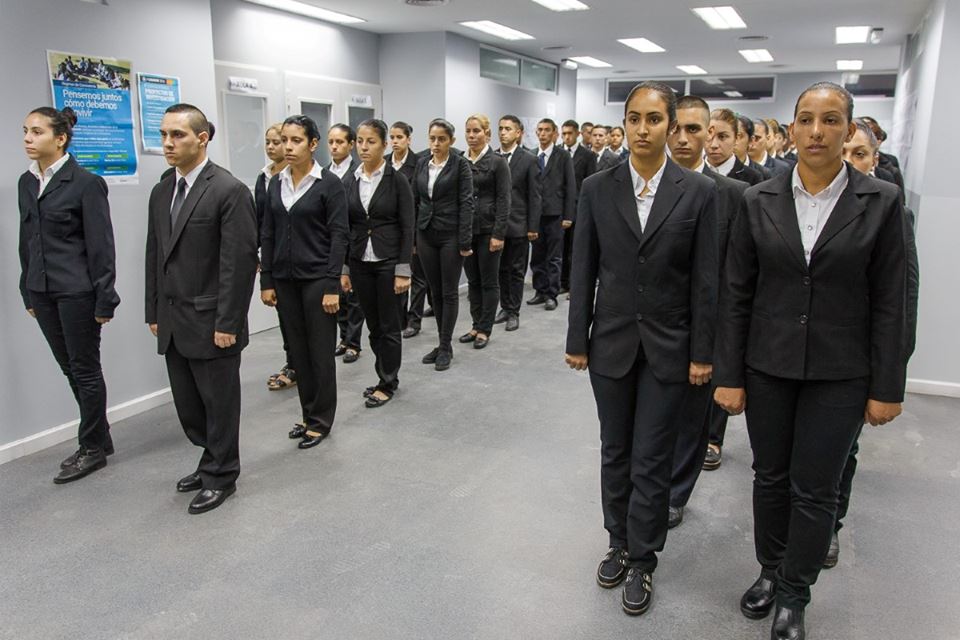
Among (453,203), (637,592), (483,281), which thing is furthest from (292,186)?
(637,592)

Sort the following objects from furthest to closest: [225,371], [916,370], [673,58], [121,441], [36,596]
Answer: [673,58]
[916,370]
[121,441]
[225,371]
[36,596]

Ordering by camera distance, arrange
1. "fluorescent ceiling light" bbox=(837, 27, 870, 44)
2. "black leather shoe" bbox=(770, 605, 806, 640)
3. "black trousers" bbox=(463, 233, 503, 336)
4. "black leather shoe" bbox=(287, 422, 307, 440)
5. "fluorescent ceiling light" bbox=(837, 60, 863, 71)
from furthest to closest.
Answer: "fluorescent ceiling light" bbox=(837, 60, 863, 71) → "fluorescent ceiling light" bbox=(837, 27, 870, 44) → "black trousers" bbox=(463, 233, 503, 336) → "black leather shoe" bbox=(287, 422, 307, 440) → "black leather shoe" bbox=(770, 605, 806, 640)

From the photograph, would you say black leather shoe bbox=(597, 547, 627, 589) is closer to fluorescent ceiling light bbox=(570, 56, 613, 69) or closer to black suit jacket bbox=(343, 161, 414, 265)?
black suit jacket bbox=(343, 161, 414, 265)

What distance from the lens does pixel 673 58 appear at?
11.0 m

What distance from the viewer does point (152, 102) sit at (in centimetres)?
436

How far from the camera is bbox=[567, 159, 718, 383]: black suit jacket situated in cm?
229

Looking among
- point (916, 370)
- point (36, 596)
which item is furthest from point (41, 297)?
point (916, 370)

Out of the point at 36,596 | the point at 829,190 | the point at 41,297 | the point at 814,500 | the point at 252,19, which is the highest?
the point at 252,19

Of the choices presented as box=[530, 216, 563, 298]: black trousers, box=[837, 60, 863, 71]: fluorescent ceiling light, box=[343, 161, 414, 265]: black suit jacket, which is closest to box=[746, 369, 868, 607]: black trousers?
box=[343, 161, 414, 265]: black suit jacket

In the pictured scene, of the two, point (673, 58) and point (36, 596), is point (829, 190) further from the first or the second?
point (673, 58)

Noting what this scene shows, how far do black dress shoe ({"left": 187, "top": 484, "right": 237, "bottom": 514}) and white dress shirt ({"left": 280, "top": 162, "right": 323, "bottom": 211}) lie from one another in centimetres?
143

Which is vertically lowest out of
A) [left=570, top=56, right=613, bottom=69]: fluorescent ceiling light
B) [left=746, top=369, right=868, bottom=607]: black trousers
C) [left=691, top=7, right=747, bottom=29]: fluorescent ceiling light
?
[left=746, top=369, right=868, bottom=607]: black trousers

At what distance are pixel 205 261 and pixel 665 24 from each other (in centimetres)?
650

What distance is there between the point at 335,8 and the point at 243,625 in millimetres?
5608
